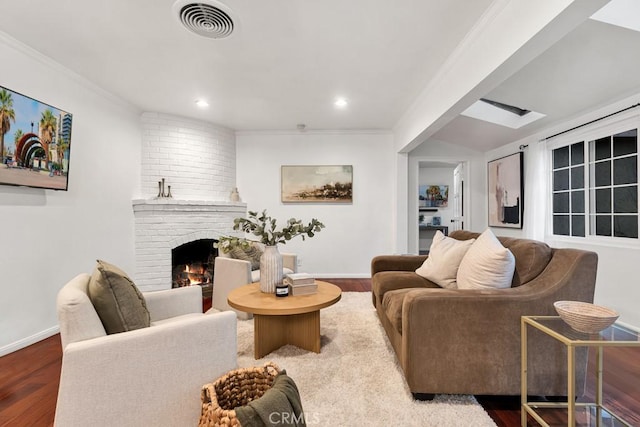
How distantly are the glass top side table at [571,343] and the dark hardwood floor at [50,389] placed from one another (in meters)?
0.13

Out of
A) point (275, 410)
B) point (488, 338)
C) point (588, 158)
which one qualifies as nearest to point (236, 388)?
point (275, 410)

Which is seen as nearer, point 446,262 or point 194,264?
point 446,262

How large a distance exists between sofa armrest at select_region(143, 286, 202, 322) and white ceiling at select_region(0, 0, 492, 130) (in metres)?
1.91

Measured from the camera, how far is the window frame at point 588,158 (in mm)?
2739

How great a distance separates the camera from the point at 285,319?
227 cm

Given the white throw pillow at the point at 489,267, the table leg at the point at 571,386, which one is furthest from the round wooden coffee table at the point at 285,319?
the table leg at the point at 571,386

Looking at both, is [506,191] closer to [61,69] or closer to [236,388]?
[236,388]

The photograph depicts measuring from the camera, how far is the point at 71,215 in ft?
9.21

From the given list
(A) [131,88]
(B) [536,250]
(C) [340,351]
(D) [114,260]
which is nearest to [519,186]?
(B) [536,250]

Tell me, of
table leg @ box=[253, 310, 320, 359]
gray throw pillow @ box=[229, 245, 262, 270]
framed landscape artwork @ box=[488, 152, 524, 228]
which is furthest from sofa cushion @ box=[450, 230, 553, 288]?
framed landscape artwork @ box=[488, 152, 524, 228]

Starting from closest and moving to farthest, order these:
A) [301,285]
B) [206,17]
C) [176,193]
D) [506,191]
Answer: [206,17]
[301,285]
[176,193]
[506,191]

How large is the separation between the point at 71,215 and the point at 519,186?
549cm

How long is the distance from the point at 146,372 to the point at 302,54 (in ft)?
8.12

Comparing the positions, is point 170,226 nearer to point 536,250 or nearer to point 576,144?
point 536,250
